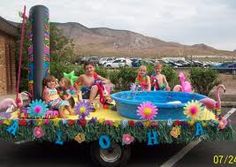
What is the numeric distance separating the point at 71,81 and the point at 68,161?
1.99m

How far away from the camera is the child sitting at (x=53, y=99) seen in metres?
6.52

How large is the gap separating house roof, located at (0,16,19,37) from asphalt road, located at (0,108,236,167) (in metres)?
10.4

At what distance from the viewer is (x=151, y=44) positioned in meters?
200

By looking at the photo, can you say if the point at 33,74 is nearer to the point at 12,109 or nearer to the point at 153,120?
the point at 12,109

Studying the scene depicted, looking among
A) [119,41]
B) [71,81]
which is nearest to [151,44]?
[119,41]

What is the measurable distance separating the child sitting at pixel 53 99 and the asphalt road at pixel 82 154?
0.83m

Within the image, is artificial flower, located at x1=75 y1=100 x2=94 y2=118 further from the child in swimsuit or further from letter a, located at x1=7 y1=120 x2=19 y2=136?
the child in swimsuit

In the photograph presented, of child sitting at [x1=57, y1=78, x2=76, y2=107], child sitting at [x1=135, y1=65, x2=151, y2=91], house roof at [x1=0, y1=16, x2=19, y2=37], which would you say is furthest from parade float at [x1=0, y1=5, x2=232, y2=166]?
house roof at [x1=0, y1=16, x2=19, y2=37]

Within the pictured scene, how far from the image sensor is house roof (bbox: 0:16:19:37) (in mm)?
17409

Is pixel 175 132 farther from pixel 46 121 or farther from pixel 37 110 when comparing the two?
pixel 37 110

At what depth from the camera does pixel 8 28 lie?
18250 millimetres

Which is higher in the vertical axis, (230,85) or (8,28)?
(8,28)

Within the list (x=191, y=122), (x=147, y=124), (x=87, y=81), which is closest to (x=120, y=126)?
(x=147, y=124)
